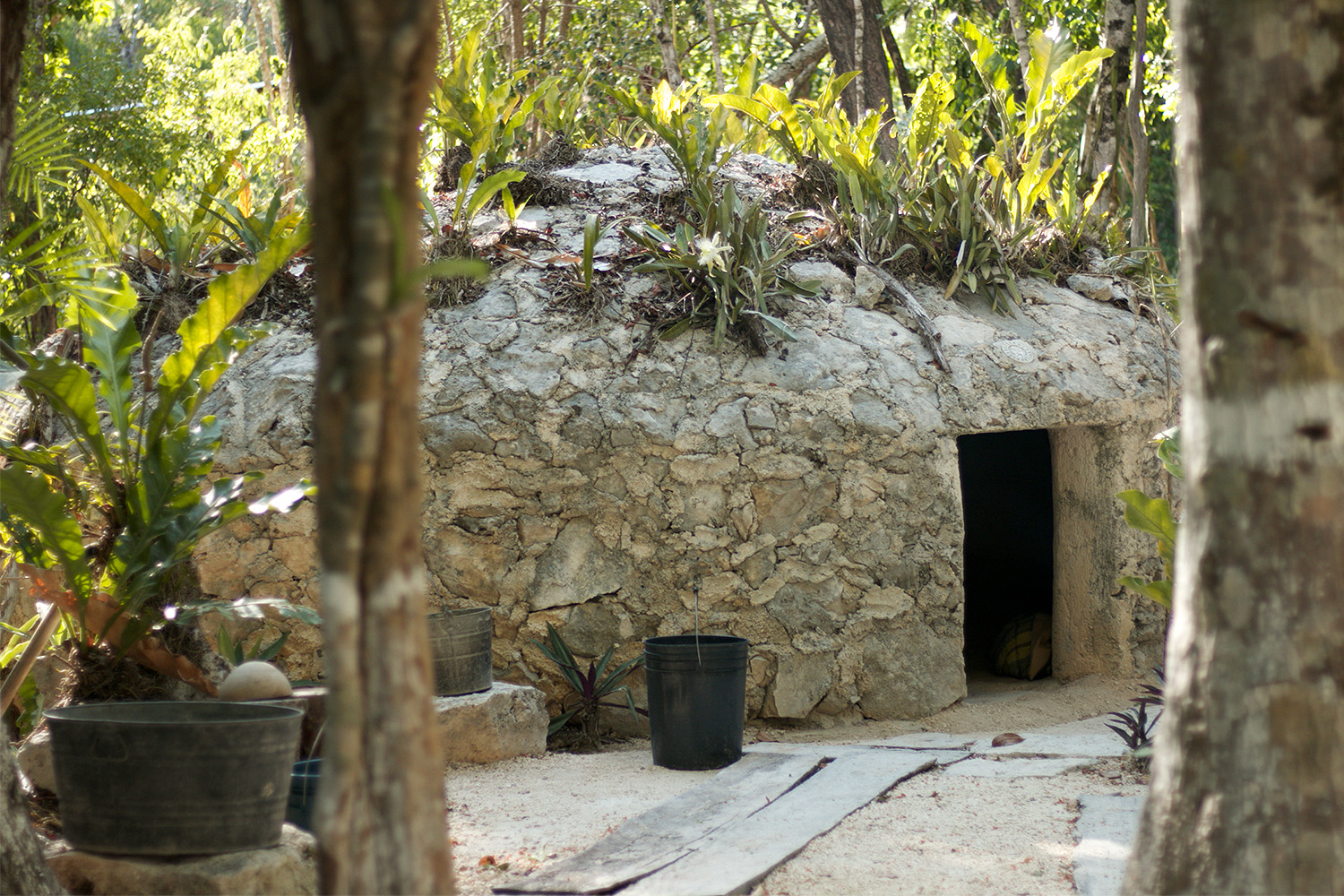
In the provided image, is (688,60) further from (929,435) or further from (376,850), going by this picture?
(376,850)

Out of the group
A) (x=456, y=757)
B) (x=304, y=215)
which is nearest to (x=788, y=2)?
(x=304, y=215)

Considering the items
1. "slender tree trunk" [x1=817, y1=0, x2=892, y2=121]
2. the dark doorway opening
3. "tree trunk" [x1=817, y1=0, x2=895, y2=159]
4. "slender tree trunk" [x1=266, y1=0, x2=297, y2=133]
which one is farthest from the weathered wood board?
"slender tree trunk" [x1=266, y1=0, x2=297, y2=133]

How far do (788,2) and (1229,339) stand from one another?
37.0ft

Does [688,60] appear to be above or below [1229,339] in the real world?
above

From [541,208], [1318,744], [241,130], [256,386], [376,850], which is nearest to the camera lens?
[376,850]

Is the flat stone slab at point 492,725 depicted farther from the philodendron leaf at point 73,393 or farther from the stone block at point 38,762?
the philodendron leaf at point 73,393

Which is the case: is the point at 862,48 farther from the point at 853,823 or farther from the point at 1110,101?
the point at 853,823

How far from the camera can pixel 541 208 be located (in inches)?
241

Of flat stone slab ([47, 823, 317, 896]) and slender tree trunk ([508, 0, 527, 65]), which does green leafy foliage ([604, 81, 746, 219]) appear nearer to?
flat stone slab ([47, 823, 317, 896])

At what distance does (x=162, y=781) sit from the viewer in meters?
2.55

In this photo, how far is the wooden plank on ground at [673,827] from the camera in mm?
2943

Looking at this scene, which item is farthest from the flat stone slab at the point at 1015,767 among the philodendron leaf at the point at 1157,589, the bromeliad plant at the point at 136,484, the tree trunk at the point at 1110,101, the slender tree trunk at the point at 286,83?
the slender tree trunk at the point at 286,83

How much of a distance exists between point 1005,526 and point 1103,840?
472 cm

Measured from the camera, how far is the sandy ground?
3053 mm
